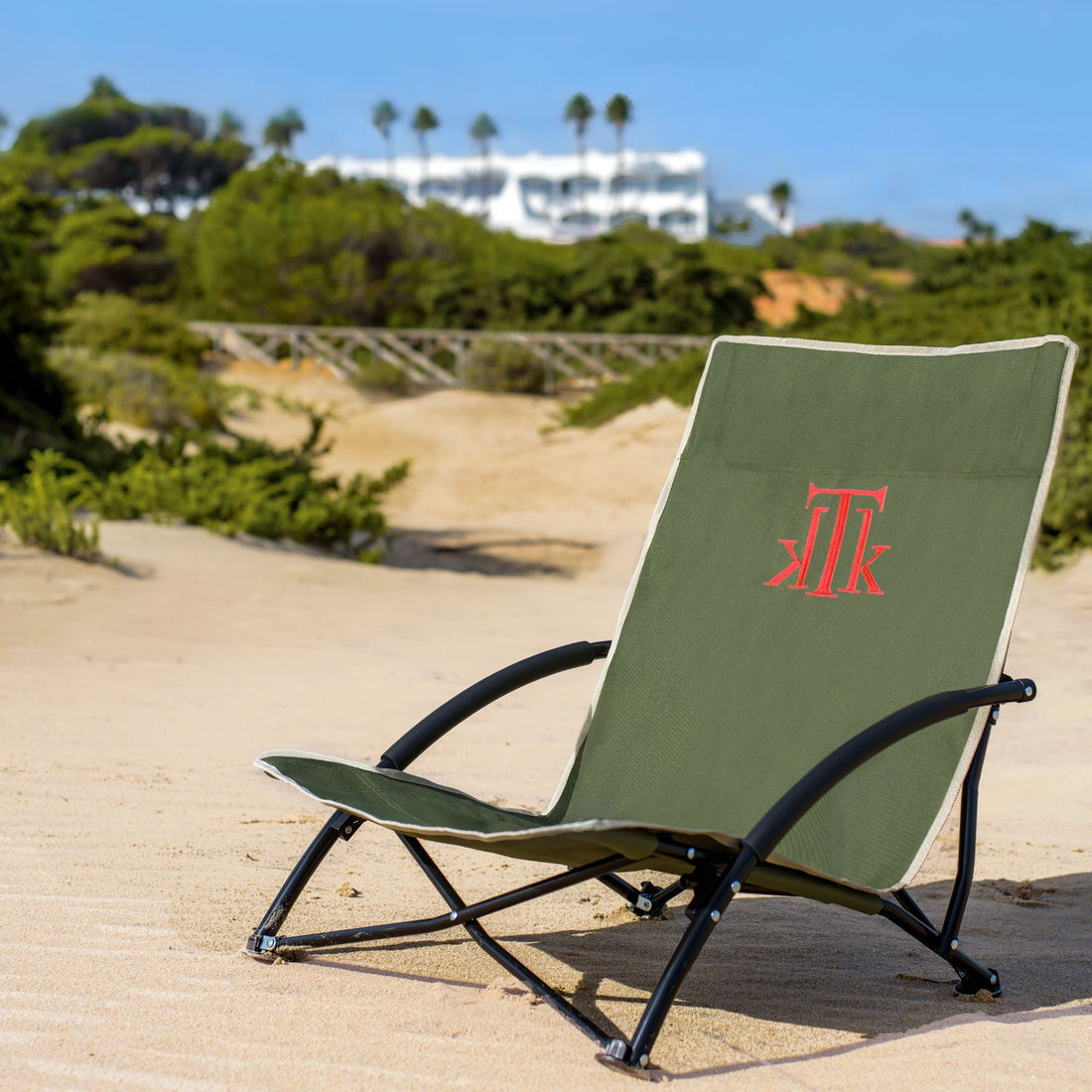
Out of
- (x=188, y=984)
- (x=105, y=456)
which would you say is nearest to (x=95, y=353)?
(x=105, y=456)

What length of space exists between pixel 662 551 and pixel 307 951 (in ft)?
4.07

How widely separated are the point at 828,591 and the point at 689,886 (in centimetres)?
78

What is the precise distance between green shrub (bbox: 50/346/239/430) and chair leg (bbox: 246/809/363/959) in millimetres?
13204

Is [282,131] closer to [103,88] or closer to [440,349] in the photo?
[103,88]

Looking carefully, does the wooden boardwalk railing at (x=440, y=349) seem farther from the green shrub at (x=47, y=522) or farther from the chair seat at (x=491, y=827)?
the chair seat at (x=491, y=827)

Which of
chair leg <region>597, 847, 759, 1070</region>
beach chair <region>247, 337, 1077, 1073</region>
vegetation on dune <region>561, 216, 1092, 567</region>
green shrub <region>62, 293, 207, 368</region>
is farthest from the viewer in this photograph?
green shrub <region>62, 293, 207, 368</region>

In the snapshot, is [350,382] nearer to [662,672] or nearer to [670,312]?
[670,312]

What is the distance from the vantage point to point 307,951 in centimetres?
261

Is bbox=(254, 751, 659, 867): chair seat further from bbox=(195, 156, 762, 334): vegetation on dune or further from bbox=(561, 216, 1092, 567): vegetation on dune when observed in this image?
bbox=(195, 156, 762, 334): vegetation on dune

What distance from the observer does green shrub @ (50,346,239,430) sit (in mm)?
15703

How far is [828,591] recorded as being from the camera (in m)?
2.99

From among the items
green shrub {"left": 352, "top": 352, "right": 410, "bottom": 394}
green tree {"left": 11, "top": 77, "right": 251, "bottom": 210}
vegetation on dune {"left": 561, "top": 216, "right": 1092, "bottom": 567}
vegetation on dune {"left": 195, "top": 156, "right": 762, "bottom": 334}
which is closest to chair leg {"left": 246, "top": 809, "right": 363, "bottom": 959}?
vegetation on dune {"left": 561, "top": 216, "right": 1092, "bottom": 567}

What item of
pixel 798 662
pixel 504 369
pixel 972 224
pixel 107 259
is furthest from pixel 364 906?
pixel 972 224

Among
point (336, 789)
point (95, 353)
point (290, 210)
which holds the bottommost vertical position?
point (336, 789)
